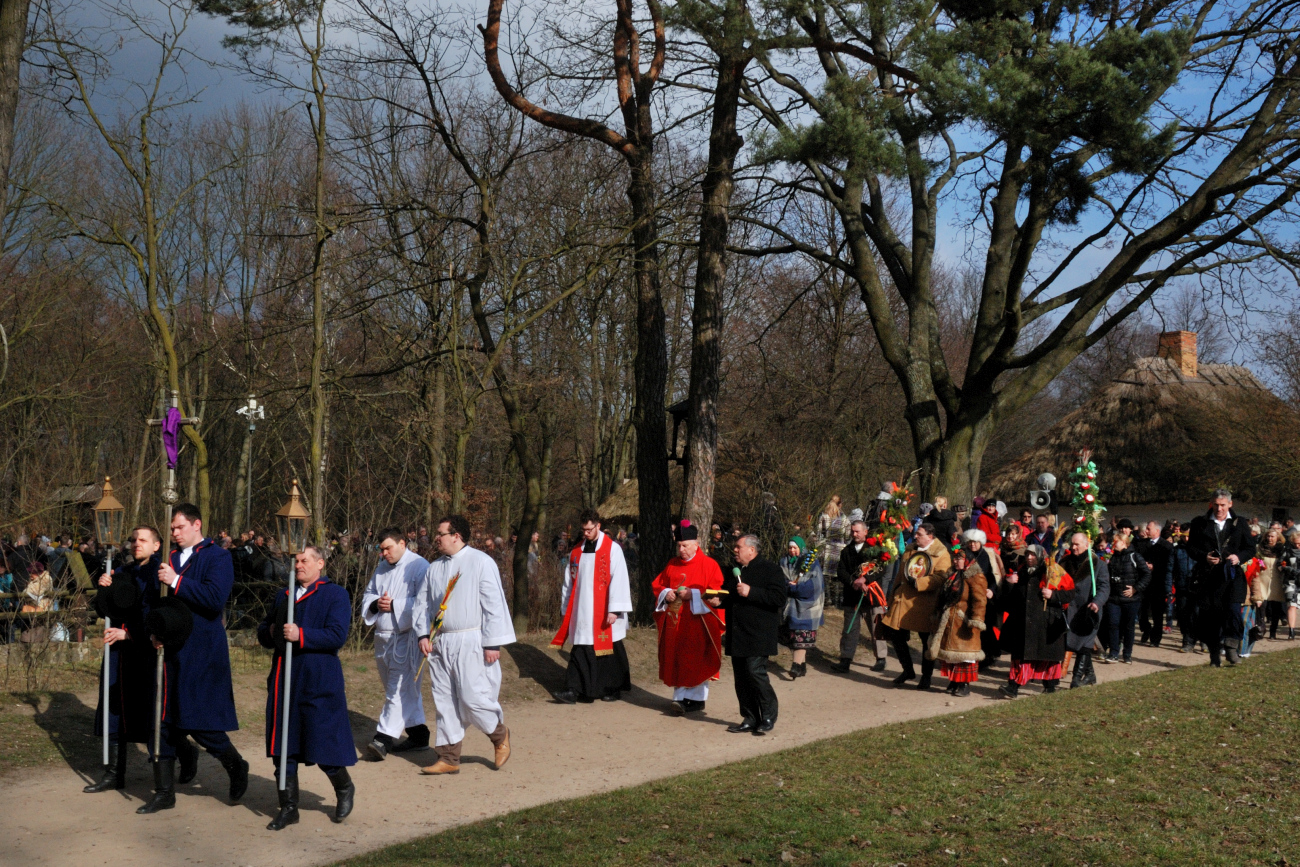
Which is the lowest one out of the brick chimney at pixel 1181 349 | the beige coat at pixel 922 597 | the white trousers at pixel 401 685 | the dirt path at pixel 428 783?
the dirt path at pixel 428 783

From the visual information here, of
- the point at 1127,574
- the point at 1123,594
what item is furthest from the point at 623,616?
the point at 1127,574

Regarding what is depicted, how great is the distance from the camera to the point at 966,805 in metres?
7.13

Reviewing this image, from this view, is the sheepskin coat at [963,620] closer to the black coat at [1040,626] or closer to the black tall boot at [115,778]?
the black coat at [1040,626]

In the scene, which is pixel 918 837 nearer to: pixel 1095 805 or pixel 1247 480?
pixel 1095 805

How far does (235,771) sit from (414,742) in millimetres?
2060

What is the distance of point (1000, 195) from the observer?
17.9 meters

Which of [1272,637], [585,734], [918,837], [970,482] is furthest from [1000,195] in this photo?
[918,837]

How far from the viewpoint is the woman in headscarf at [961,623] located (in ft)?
38.5

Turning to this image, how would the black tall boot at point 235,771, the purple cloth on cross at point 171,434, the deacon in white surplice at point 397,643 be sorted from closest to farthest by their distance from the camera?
1. the black tall boot at point 235,771
2. the purple cloth on cross at point 171,434
3. the deacon in white surplice at point 397,643

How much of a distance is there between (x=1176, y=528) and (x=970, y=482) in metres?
4.13

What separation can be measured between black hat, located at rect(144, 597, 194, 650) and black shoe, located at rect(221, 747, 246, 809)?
78 centimetres

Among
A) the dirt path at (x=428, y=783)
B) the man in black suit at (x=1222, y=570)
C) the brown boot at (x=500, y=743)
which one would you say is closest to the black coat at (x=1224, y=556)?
the man in black suit at (x=1222, y=570)

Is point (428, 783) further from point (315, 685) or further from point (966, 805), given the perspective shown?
point (966, 805)

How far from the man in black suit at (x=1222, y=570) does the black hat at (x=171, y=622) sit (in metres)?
11.7
